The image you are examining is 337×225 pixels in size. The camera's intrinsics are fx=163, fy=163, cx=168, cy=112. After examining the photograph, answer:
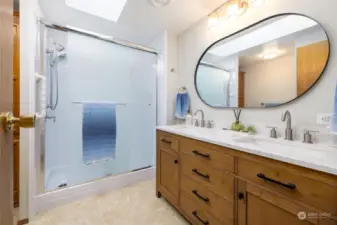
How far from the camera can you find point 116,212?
1.62m

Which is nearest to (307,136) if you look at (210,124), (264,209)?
(264,209)

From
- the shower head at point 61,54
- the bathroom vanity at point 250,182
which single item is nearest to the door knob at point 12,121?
the bathroom vanity at point 250,182

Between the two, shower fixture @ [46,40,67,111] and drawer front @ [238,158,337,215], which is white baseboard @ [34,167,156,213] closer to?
shower fixture @ [46,40,67,111]

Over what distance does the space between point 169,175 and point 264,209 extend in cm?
97

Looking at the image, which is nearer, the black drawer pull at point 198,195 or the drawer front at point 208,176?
the drawer front at point 208,176

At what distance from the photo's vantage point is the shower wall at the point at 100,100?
2219mm

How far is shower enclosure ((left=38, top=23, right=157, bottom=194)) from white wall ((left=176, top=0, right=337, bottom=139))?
70 cm

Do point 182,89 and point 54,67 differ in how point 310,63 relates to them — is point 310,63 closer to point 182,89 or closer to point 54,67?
point 182,89

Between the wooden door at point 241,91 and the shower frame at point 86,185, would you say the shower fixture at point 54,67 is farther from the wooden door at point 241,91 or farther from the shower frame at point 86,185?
the wooden door at point 241,91

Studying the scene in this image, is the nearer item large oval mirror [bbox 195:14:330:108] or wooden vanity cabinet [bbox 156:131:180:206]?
large oval mirror [bbox 195:14:330:108]

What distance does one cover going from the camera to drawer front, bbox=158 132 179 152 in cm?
160

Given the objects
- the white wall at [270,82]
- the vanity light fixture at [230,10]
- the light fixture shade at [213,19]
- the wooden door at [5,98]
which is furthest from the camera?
the light fixture shade at [213,19]

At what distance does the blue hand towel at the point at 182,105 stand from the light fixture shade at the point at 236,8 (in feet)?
3.40

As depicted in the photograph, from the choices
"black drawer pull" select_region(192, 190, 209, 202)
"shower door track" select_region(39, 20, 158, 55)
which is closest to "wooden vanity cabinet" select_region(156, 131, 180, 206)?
"black drawer pull" select_region(192, 190, 209, 202)
